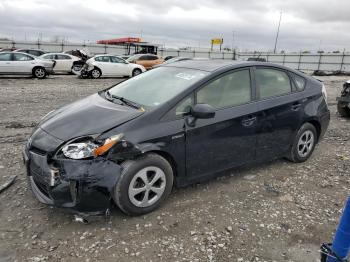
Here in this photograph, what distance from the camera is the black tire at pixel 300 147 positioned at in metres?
4.71

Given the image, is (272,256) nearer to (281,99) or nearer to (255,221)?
(255,221)

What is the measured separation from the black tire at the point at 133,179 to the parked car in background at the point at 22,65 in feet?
47.4

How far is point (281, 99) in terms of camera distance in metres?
4.38

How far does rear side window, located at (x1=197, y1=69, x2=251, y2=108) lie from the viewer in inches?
147

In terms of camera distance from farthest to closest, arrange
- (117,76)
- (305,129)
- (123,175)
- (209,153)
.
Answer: (117,76) < (305,129) < (209,153) < (123,175)

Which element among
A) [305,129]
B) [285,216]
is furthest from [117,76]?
[285,216]

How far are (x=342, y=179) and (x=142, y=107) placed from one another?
3.03 metres

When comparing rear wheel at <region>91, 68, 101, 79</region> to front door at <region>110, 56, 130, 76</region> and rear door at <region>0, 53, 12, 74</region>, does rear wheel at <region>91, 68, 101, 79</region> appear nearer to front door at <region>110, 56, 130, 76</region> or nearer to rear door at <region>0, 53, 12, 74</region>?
front door at <region>110, 56, 130, 76</region>

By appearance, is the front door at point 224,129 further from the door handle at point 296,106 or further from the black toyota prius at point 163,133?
the door handle at point 296,106

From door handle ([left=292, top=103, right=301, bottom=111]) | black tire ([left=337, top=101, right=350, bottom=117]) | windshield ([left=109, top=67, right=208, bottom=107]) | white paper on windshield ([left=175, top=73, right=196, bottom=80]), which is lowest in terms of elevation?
black tire ([left=337, top=101, right=350, bottom=117])

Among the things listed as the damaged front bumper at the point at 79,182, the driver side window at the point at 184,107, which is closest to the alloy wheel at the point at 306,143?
the driver side window at the point at 184,107

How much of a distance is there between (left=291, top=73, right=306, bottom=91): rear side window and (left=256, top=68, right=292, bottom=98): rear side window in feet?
0.48

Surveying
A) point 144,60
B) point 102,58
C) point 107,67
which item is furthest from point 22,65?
point 144,60

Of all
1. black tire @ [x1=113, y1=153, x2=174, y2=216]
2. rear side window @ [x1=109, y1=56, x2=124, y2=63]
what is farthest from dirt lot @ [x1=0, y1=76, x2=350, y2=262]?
rear side window @ [x1=109, y1=56, x2=124, y2=63]
